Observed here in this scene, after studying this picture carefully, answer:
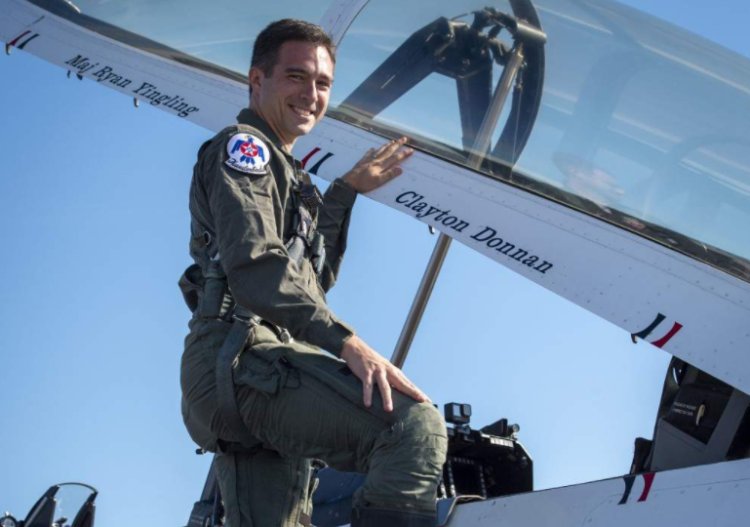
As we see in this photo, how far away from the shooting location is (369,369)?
115 inches

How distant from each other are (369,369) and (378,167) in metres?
1.81

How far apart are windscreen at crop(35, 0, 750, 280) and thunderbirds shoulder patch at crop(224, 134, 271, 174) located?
140cm

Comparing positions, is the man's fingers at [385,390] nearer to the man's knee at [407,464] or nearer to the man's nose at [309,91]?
the man's knee at [407,464]

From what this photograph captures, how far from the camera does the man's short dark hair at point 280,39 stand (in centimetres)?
371

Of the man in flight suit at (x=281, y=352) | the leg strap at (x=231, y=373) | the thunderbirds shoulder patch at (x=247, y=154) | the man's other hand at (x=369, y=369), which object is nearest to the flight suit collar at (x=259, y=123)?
the man in flight suit at (x=281, y=352)

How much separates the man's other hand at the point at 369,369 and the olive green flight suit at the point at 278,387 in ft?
0.13

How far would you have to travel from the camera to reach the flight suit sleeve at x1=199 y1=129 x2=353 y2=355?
296 centimetres

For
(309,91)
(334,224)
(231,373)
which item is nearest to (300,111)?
(309,91)

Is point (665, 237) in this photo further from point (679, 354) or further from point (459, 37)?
point (459, 37)

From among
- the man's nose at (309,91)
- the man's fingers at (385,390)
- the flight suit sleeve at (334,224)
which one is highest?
the man's nose at (309,91)

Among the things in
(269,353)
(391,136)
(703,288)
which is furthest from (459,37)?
(269,353)

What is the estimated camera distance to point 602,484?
3.15m

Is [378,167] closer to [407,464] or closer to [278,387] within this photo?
[278,387]

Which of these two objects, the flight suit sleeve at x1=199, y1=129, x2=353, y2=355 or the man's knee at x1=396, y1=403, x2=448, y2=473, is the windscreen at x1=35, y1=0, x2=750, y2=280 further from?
the flight suit sleeve at x1=199, y1=129, x2=353, y2=355
